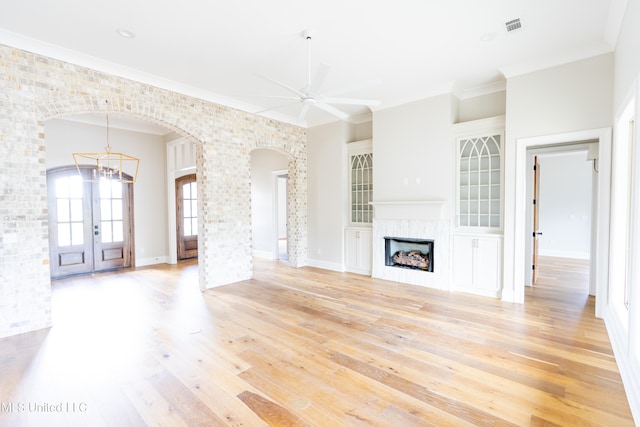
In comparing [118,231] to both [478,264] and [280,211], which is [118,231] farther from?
[478,264]

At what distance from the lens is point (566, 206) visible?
308 inches

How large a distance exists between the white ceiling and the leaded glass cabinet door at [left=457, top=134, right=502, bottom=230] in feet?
3.25

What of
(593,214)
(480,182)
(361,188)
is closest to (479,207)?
(480,182)

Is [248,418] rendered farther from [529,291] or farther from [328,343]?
[529,291]

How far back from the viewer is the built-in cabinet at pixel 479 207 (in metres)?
4.51

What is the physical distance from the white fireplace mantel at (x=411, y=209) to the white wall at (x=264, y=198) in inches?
121

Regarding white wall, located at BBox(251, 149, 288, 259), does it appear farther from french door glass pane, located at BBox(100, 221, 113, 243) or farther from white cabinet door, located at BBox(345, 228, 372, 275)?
french door glass pane, located at BBox(100, 221, 113, 243)

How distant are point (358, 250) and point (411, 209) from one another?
1514 millimetres

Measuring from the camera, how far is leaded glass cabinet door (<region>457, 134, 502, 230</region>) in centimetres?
463

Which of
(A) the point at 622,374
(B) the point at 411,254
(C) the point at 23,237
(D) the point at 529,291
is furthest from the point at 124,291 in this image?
(D) the point at 529,291

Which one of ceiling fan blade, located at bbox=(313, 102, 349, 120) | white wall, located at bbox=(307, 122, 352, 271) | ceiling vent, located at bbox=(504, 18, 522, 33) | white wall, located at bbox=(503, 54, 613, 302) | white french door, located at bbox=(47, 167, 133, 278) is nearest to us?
ceiling vent, located at bbox=(504, 18, 522, 33)

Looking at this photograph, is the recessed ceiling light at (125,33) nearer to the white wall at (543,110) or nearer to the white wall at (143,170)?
the white wall at (143,170)

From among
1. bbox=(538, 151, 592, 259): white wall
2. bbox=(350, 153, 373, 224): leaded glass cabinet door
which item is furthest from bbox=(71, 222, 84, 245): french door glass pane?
bbox=(538, 151, 592, 259): white wall

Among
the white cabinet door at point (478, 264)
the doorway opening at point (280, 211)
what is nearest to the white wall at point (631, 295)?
the white cabinet door at point (478, 264)
